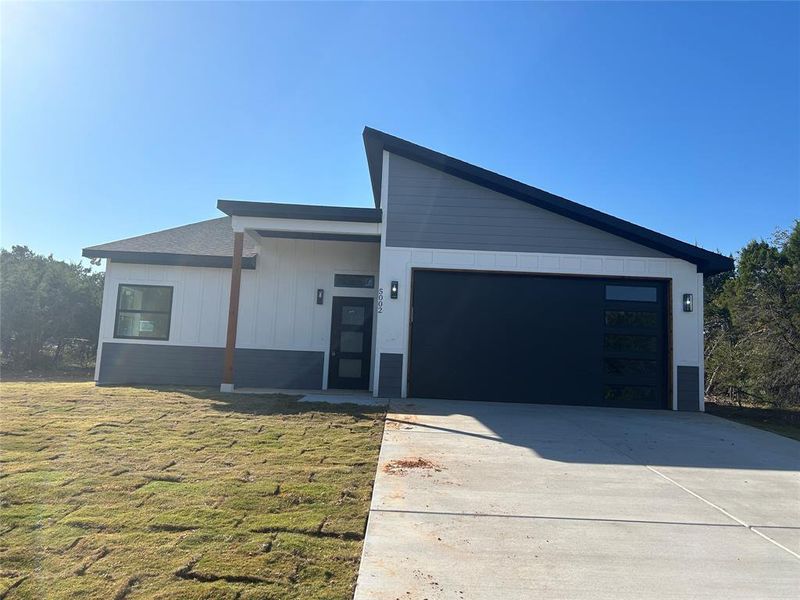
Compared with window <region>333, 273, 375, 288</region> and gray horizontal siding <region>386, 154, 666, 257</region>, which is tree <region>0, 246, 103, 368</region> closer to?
window <region>333, 273, 375, 288</region>

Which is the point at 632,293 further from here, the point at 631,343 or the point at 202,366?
the point at 202,366

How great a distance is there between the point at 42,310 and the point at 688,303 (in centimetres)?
1841

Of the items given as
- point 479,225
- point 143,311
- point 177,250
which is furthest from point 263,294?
point 479,225

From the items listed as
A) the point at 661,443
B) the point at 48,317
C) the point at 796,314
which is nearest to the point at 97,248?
the point at 48,317

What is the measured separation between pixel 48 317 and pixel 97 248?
7502 mm

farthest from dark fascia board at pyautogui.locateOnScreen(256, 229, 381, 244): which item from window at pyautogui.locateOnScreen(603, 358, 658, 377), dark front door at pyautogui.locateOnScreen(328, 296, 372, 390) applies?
window at pyautogui.locateOnScreen(603, 358, 658, 377)

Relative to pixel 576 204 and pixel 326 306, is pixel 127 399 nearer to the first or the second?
pixel 326 306

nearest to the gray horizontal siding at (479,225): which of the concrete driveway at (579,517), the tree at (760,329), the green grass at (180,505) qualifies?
the tree at (760,329)

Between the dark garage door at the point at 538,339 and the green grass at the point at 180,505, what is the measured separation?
3.42 m

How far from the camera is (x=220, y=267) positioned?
11.2 metres

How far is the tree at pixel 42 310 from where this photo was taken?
52.5ft

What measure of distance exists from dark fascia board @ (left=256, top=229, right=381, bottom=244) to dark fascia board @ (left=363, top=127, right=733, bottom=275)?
72.3 inches

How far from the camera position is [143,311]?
1132 cm

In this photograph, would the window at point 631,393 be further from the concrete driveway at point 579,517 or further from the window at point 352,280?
the window at point 352,280
